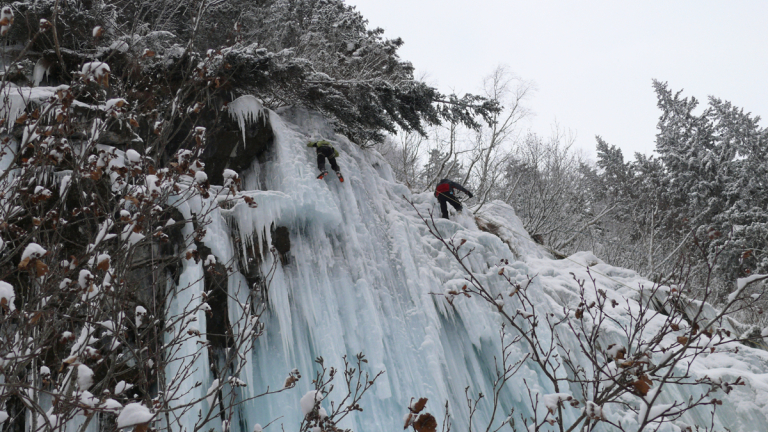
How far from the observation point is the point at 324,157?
6.09m

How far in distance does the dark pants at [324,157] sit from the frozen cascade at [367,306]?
14 cm

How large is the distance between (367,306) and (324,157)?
2.42 m

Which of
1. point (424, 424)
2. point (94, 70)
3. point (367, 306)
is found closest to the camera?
point (424, 424)

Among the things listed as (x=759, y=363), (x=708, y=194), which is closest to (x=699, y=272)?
(x=708, y=194)

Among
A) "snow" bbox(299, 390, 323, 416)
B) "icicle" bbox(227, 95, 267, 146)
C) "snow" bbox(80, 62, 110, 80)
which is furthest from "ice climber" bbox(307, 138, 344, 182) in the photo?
"snow" bbox(299, 390, 323, 416)

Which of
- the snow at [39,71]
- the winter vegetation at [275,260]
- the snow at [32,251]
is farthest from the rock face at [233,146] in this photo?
the snow at [32,251]

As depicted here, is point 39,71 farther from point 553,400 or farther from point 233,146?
point 553,400

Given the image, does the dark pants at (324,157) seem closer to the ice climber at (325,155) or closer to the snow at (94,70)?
the ice climber at (325,155)

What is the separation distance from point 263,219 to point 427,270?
96.2 inches

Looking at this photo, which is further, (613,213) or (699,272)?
(613,213)

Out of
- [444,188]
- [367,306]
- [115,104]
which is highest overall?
[444,188]

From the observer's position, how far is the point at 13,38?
17.6 ft

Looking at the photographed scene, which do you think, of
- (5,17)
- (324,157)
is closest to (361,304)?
(324,157)

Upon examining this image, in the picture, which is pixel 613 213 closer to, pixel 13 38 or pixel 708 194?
pixel 708 194
